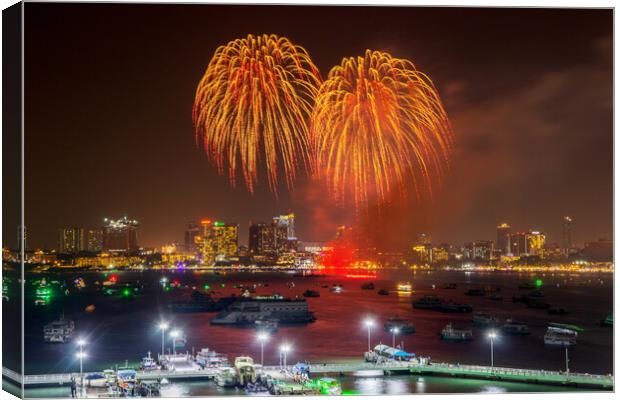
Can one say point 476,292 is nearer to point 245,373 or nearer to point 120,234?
point 120,234

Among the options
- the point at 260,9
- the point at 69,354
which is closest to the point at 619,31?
the point at 260,9

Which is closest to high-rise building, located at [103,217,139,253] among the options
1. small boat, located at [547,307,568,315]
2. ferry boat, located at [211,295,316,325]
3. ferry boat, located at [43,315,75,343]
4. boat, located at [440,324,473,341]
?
ferry boat, located at [43,315,75,343]

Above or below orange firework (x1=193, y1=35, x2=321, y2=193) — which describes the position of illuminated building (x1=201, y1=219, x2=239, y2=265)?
below

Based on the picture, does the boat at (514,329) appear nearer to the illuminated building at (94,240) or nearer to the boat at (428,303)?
the boat at (428,303)

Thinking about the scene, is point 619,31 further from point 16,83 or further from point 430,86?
point 16,83

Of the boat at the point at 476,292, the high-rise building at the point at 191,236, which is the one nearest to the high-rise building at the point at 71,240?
the high-rise building at the point at 191,236

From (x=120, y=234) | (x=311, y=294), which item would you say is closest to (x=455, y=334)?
(x=120, y=234)

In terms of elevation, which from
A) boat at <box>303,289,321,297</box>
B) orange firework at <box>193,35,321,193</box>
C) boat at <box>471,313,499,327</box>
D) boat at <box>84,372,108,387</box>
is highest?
orange firework at <box>193,35,321,193</box>

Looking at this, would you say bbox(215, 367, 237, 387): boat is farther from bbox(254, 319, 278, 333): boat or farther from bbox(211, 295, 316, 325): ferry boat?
bbox(211, 295, 316, 325): ferry boat
